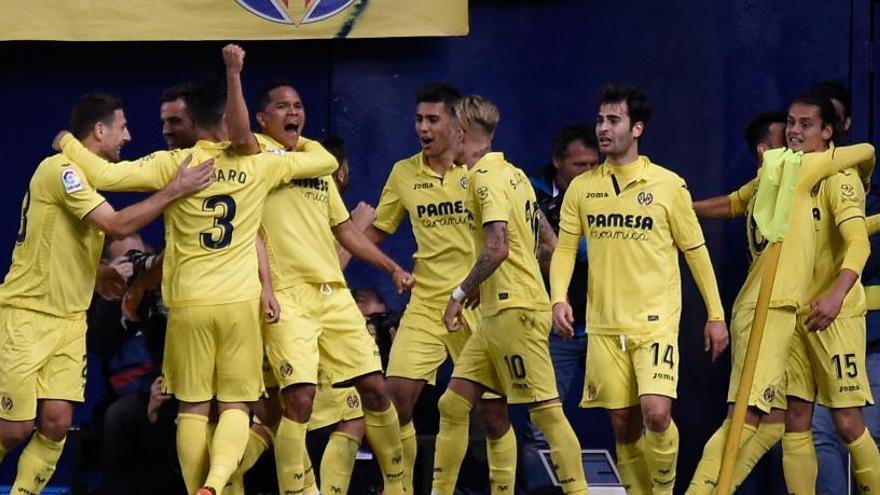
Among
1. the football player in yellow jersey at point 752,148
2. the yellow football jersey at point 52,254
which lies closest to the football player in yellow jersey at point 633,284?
the football player in yellow jersey at point 752,148

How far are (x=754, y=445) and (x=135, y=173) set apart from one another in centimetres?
388

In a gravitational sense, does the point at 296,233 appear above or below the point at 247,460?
above

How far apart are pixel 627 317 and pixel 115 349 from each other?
334cm

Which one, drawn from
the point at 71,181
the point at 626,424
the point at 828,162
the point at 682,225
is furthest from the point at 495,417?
the point at 71,181

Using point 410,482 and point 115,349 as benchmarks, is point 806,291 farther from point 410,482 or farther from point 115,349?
point 115,349

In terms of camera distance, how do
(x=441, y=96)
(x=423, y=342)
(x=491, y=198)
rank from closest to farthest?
(x=491, y=198)
(x=423, y=342)
(x=441, y=96)

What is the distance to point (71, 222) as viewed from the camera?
11.4 meters

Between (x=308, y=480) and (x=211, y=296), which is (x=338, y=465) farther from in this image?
(x=211, y=296)

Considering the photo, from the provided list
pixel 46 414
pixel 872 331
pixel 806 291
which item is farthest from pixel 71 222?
pixel 872 331

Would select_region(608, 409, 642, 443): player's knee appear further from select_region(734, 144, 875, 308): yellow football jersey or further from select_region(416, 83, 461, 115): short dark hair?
select_region(416, 83, 461, 115): short dark hair

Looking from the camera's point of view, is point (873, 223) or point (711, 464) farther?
point (873, 223)

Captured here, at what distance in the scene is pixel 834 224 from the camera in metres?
12.5

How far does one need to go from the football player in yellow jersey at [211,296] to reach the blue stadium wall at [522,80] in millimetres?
3203

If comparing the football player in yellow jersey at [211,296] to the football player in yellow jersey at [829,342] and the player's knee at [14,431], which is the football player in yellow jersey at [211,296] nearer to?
the player's knee at [14,431]
